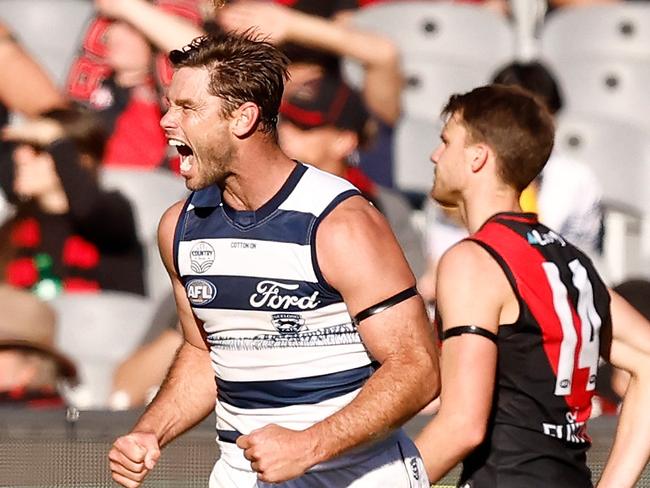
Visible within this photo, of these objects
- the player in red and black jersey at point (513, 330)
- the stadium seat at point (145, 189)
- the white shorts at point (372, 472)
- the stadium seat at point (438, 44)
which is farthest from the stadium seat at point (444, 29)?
the white shorts at point (372, 472)

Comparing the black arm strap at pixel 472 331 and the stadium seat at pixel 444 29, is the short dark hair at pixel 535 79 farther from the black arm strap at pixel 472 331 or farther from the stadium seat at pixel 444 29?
the black arm strap at pixel 472 331

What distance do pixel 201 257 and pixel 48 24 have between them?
5073 mm

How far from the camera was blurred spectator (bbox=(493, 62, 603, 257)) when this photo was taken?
7078 millimetres

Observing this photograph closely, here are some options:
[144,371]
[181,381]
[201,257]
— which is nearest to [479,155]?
[201,257]

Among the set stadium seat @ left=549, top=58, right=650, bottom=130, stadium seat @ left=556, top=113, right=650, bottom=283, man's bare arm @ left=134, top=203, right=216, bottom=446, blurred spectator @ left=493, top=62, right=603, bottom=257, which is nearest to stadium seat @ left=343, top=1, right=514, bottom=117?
stadium seat @ left=549, top=58, right=650, bottom=130

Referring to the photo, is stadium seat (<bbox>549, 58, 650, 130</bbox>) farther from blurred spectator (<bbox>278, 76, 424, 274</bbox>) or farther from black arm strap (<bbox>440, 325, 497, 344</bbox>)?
black arm strap (<bbox>440, 325, 497, 344</bbox>)

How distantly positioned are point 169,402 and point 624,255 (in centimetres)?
Answer: 474

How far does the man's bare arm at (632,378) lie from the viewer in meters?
3.94

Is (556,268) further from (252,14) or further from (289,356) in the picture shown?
(252,14)

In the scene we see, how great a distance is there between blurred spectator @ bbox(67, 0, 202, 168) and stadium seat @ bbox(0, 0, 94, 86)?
0.31 metres

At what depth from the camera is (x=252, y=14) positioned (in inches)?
301

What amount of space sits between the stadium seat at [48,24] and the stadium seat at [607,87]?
2.83 m

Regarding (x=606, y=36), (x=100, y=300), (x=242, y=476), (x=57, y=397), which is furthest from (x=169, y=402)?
(x=606, y=36)

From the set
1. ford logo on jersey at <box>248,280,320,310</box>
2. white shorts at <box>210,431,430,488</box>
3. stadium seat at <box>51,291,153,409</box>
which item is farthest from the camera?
stadium seat at <box>51,291,153,409</box>
